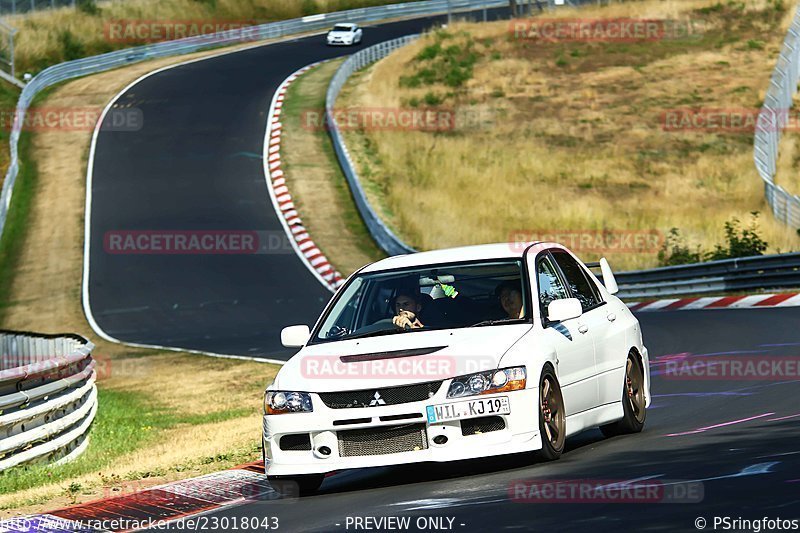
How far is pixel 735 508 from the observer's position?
7160 mm

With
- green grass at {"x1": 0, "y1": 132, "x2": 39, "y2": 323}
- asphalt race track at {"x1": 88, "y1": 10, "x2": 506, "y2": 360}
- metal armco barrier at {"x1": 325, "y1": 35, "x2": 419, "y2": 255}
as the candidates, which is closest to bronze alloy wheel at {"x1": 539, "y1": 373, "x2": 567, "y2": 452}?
asphalt race track at {"x1": 88, "y1": 10, "x2": 506, "y2": 360}

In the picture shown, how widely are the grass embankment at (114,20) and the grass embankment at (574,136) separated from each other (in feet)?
46.6

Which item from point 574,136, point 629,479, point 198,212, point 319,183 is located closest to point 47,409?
point 629,479

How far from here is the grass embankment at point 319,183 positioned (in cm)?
3756

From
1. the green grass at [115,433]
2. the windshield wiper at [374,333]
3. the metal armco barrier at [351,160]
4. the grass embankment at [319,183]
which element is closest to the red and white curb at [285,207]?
the grass embankment at [319,183]

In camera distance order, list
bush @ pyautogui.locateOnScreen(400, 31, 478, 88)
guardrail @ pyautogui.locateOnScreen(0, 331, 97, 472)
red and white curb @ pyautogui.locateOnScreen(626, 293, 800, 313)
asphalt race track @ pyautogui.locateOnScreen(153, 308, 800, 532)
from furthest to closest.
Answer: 1. bush @ pyautogui.locateOnScreen(400, 31, 478, 88)
2. red and white curb @ pyautogui.locateOnScreen(626, 293, 800, 313)
3. guardrail @ pyautogui.locateOnScreen(0, 331, 97, 472)
4. asphalt race track @ pyautogui.locateOnScreen(153, 308, 800, 532)

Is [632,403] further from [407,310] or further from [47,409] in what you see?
[47,409]

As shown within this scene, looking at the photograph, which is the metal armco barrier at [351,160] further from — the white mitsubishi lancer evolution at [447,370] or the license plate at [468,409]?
the license plate at [468,409]

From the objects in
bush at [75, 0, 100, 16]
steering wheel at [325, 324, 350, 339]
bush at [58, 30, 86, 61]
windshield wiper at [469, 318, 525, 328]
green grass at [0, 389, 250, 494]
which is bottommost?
bush at [58, 30, 86, 61]

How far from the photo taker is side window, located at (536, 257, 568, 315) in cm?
1041

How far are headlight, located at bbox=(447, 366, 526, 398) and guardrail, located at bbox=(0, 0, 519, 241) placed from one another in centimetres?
3240

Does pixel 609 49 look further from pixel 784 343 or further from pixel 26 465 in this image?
pixel 26 465

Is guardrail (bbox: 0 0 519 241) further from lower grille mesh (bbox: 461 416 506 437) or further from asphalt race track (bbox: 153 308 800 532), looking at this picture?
lower grille mesh (bbox: 461 416 506 437)

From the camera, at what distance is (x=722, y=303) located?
85.1ft
